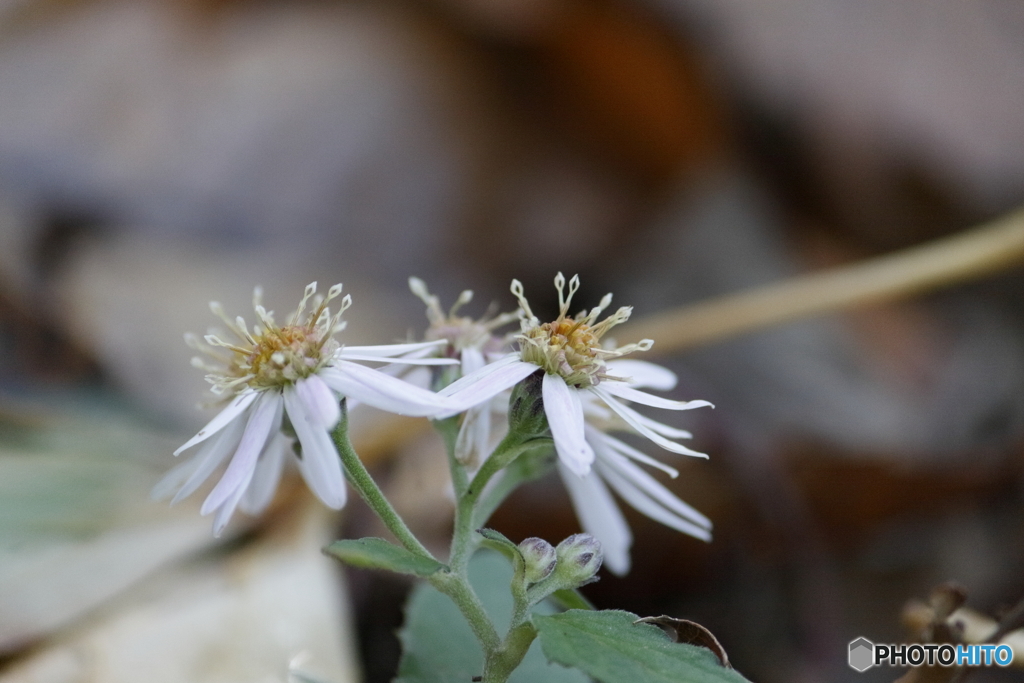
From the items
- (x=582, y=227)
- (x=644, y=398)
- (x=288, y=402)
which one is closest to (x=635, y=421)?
(x=644, y=398)

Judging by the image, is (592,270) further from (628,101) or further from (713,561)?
(713,561)

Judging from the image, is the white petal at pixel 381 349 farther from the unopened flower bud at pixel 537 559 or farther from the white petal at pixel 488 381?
the unopened flower bud at pixel 537 559

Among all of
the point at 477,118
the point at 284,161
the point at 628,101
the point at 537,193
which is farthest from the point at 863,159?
the point at 284,161

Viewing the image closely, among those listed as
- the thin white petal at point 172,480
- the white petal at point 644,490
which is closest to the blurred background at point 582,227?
the thin white petal at point 172,480

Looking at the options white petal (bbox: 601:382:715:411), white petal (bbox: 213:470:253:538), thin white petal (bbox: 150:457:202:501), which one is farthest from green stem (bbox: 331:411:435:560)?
white petal (bbox: 601:382:715:411)

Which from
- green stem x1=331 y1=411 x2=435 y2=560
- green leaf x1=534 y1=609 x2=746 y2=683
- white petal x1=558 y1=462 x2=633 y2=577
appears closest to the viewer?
green leaf x1=534 y1=609 x2=746 y2=683

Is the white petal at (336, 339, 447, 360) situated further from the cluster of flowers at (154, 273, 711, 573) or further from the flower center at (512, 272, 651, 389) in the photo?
the flower center at (512, 272, 651, 389)
